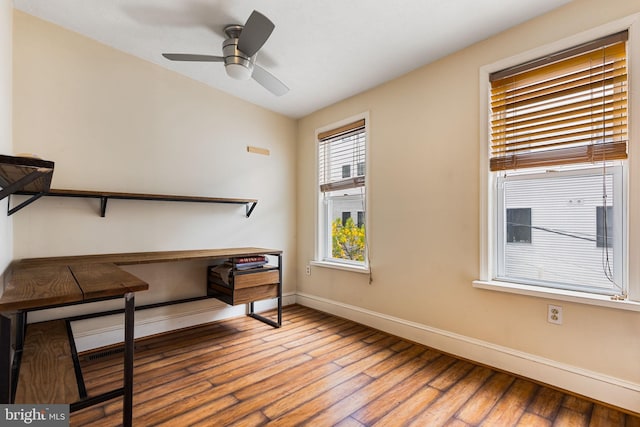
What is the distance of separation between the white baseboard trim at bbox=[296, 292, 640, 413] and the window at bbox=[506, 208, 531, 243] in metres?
0.77

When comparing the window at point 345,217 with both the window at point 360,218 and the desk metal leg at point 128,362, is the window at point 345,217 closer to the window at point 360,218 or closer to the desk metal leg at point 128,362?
the window at point 360,218

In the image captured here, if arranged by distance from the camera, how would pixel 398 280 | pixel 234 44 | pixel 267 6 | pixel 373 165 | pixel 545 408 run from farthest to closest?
pixel 373 165, pixel 398 280, pixel 234 44, pixel 267 6, pixel 545 408

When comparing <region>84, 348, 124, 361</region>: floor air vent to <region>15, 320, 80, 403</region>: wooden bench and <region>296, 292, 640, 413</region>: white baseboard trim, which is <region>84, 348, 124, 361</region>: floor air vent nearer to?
<region>15, 320, 80, 403</region>: wooden bench

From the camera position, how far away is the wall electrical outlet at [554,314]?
6.33 feet

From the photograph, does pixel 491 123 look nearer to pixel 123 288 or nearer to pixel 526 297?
pixel 526 297

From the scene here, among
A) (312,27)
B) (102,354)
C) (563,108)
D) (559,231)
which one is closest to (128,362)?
(102,354)

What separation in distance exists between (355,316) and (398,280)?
0.68 metres

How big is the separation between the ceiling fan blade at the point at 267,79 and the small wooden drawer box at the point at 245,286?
160 cm

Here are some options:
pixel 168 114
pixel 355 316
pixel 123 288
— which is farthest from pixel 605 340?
pixel 168 114

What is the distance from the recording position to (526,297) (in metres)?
2.06

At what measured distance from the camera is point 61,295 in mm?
1175

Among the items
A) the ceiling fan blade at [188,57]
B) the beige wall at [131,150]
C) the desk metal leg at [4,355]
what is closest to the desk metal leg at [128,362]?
the desk metal leg at [4,355]

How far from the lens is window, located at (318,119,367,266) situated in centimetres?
326

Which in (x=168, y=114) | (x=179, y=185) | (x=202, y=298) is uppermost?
(x=168, y=114)
